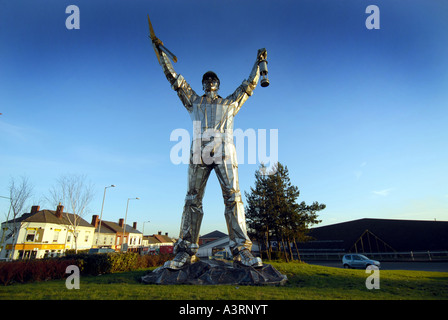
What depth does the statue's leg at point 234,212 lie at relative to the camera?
6.96m

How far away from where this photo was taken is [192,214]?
7.52 m

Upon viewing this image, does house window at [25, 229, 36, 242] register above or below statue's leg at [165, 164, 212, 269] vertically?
below

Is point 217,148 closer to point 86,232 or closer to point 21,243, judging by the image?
point 21,243

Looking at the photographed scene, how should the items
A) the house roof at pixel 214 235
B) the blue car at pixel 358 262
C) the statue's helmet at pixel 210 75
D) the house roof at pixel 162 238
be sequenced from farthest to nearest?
the house roof at pixel 162 238, the house roof at pixel 214 235, the blue car at pixel 358 262, the statue's helmet at pixel 210 75

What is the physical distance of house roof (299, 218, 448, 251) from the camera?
85.6 feet

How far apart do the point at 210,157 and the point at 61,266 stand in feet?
21.9

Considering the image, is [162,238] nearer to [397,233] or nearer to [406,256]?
[397,233]

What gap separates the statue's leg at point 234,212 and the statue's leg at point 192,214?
23.1 inches

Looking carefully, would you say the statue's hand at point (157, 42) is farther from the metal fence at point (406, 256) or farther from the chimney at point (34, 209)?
the chimney at point (34, 209)

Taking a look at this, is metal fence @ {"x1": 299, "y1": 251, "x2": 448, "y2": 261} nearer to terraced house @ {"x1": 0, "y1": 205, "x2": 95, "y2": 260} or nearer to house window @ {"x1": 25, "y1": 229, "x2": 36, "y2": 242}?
terraced house @ {"x1": 0, "y1": 205, "x2": 95, "y2": 260}

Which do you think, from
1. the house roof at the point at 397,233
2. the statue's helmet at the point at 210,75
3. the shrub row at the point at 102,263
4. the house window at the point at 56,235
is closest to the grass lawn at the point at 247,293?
the shrub row at the point at 102,263

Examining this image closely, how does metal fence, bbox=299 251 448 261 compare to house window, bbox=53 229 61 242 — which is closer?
metal fence, bbox=299 251 448 261

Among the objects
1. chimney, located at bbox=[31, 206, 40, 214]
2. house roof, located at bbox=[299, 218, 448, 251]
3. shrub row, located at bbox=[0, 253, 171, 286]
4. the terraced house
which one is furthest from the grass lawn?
chimney, located at bbox=[31, 206, 40, 214]
